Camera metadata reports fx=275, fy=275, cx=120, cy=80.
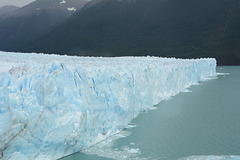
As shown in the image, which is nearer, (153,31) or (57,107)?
(57,107)

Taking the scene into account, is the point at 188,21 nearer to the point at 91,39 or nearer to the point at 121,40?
the point at 121,40

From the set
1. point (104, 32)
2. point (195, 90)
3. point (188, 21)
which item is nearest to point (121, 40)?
point (104, 32)

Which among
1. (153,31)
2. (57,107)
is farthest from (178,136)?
(153,31)

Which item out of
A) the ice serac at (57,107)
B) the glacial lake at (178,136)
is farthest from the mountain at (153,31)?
the ice serac at (57,107)

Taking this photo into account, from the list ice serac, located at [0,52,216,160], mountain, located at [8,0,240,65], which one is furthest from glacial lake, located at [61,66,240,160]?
mountain, located at [8,0,240,65]

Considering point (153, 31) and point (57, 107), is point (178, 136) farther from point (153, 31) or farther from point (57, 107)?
point (153, 31)

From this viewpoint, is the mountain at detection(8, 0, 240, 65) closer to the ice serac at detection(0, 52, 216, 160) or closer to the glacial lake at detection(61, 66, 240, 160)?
the glacial lake at detection(61, 66, 240, 160)
